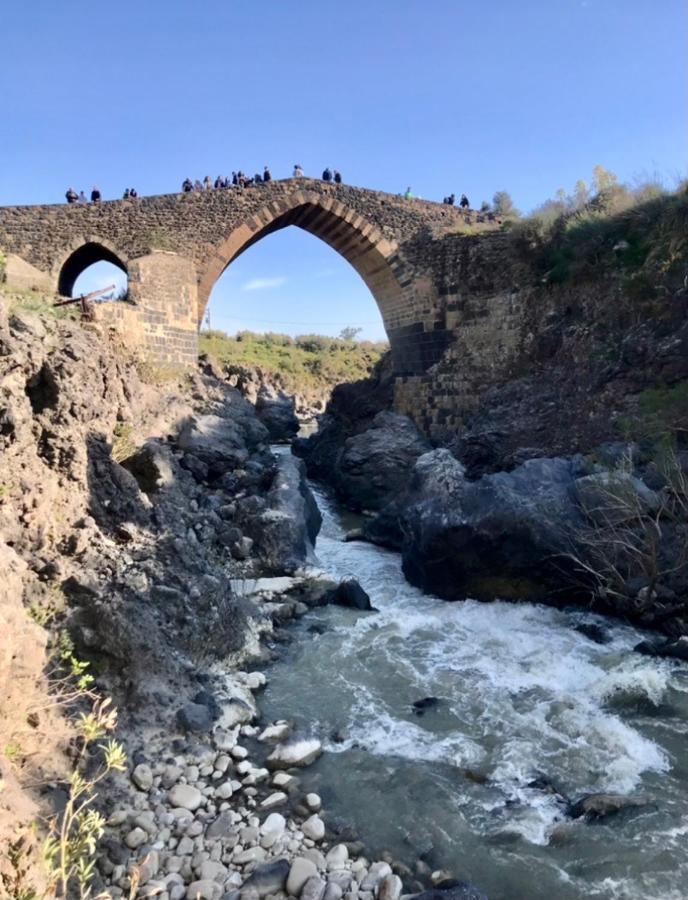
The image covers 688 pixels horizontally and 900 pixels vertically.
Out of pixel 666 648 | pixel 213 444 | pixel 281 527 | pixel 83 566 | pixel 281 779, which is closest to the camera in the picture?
pixel 281 779

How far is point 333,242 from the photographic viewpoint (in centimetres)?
1788

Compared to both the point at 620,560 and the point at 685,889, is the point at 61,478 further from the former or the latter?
the point at 620,560

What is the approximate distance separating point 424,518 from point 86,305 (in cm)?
810

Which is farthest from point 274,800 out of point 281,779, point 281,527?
point 281,527

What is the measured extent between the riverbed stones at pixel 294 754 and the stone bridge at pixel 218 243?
11.5 metres

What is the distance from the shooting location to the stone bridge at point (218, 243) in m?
15.3

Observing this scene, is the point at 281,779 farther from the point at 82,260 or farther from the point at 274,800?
the point at 82,260

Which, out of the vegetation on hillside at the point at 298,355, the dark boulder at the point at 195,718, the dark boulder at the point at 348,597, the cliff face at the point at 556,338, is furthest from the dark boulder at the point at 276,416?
the dark boulder at the point at 195,718

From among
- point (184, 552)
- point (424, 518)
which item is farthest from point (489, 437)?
point (184, 552)

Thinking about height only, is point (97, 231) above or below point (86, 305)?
above

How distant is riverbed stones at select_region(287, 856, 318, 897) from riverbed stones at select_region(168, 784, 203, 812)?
872 mm

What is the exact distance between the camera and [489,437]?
12.9m

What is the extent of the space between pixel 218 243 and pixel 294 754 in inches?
553

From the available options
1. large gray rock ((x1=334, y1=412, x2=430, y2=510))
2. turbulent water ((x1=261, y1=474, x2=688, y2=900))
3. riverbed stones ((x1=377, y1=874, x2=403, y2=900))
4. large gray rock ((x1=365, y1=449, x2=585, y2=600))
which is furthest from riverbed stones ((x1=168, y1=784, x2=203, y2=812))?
large gray rock ((x1=334, y1=412, x2=430, y2=510))
